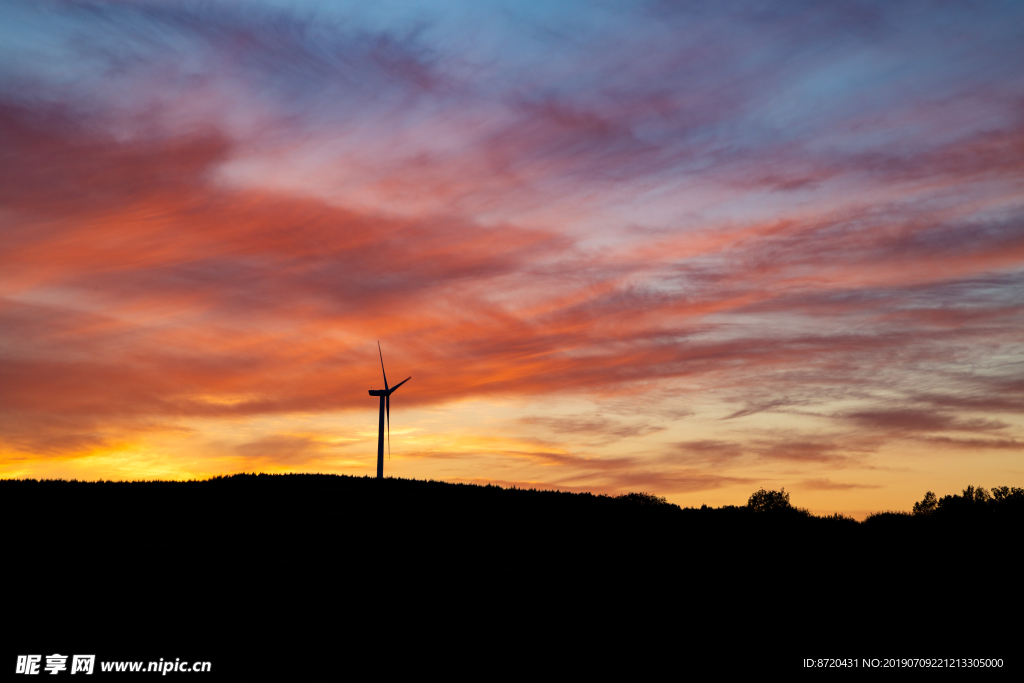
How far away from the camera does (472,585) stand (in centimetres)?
3450

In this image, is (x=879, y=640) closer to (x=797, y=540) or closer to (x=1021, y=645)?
(x=1021, y=645)

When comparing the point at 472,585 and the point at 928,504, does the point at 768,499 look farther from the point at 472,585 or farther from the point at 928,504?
the point at 472,585

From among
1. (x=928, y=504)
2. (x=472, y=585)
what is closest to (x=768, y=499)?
(x=928, y=504)

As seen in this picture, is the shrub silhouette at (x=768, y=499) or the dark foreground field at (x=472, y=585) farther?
the shrub silhouette at (x=768, y=499)

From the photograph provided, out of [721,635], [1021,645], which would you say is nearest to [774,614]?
[721,635]

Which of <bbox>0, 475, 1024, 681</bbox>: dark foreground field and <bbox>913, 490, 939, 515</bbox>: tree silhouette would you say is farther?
<bbox>913, 490, 939, 515</bbox>: tree silhouette

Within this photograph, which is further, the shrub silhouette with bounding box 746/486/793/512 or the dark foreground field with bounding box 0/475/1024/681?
the shrub silhouette with bounding box 746/486/793/512

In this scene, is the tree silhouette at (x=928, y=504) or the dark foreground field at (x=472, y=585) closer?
the dark foreground field at (x=472, y=585)

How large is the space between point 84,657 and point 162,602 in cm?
717

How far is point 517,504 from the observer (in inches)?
2283

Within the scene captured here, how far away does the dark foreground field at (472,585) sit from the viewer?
84.0 ft

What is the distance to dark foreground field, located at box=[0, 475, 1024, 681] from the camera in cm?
2561

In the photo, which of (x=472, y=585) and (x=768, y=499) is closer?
(x=472, y=585)

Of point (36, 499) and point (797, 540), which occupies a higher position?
point (36, 499)
